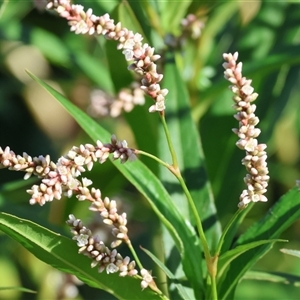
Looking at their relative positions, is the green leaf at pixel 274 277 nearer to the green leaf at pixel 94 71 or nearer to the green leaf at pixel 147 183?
the green leaf at pixel 147 183

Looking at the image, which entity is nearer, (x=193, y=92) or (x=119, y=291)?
(x=119, y=291)

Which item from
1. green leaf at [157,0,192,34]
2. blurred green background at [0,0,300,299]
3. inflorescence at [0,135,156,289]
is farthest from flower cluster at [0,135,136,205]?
green leaf at [157,0,192,34]

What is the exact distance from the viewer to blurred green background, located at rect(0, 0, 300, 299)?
1.18m

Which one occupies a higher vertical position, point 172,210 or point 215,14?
point 215,14

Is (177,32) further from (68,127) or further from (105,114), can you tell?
(68,127)

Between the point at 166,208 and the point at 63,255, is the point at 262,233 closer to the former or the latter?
the point at 166,208

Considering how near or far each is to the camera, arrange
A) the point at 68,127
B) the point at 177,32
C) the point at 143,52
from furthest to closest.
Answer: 1. the point at 68,127
2. the point at 177,32
3. the point at 143,52

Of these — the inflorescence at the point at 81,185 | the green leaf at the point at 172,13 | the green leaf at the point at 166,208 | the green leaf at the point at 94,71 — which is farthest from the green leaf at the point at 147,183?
the green leaf at the point at 94,71

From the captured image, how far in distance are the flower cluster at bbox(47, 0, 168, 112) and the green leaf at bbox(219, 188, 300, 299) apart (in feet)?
0.78

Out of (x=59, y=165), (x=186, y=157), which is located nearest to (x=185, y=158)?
(x=186, y=157)

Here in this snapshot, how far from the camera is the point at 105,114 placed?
52.0 inches

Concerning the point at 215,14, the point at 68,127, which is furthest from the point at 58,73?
the point at 215,14

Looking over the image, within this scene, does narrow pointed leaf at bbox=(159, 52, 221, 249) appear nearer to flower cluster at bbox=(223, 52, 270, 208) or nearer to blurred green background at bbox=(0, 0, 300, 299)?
blurred green background at bbox=(0, 0, 300, 299)

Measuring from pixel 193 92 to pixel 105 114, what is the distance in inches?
7.1
